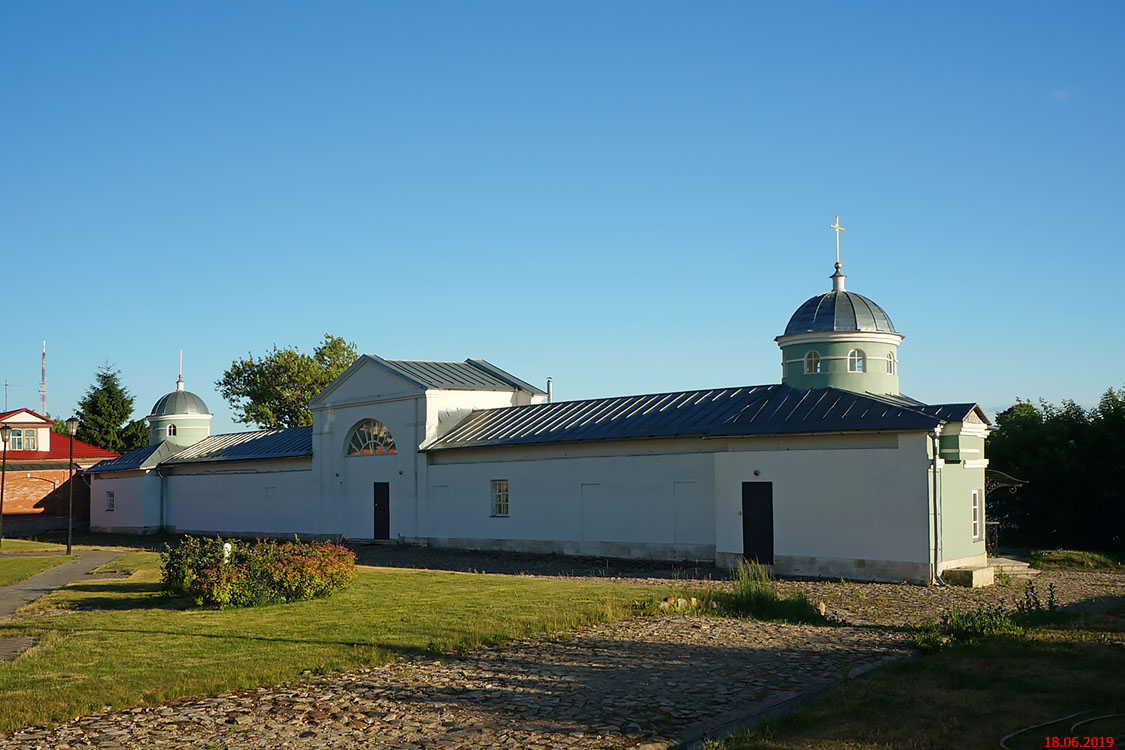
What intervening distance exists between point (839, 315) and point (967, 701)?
694 inches

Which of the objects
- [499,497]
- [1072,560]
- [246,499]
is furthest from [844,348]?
[246,499]

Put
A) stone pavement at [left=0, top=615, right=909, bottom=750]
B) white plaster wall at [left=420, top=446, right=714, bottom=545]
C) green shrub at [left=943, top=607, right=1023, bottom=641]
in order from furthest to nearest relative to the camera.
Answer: white plaster wall at [left=420, top=446, right=714, bottom=545]
green shrub at [left=943, top=607, right=1023, bottom=641]
stone pavement at [left=0, top=615, right=909, bottom=750]

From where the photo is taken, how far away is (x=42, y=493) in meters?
44.3

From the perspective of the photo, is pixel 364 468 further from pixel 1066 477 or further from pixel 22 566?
pixel 1066 477

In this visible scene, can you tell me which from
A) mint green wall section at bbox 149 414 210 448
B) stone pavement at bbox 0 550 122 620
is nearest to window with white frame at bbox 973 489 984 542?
stone pavement at bbox 0 550 122 620

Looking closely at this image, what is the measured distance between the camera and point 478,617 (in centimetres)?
1344

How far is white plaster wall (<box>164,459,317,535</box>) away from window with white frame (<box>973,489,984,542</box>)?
825 inches

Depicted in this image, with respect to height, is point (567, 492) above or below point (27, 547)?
above

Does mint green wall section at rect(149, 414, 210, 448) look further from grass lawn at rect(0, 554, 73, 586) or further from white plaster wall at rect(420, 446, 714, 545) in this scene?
white plaster wall at rect(420, 446, 714, 545)

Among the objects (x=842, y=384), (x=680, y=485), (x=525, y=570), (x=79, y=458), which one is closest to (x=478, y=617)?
(x=525, y=570)

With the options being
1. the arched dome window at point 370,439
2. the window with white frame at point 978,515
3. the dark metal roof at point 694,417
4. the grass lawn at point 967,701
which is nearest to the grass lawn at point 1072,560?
the window with white frame at point 978,515

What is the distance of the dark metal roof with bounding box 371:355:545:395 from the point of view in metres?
31.3

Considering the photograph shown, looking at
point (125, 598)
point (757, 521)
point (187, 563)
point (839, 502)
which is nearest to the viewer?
point (187, 563)

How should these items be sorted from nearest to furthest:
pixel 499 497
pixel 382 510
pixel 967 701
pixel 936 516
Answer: pixel 967 701 < pixel 936 516 < pixel 499 497 < pixel 382 510
